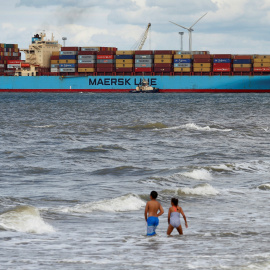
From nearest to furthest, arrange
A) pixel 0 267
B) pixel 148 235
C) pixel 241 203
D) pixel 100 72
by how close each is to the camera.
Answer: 1. pixel 0 267
2. pixel 148 235
3. pixel 241 203
4. pixel 100 72

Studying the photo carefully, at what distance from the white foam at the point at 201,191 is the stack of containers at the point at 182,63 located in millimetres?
120843

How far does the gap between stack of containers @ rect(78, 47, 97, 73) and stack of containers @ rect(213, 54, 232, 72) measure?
92.3ft

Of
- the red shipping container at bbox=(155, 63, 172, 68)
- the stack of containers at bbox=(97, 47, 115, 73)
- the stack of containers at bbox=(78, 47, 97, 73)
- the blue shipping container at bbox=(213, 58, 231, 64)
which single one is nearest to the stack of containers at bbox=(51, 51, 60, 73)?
the stack of containers at bbox=(78, 47, 97, 73)

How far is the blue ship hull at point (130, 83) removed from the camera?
142 m

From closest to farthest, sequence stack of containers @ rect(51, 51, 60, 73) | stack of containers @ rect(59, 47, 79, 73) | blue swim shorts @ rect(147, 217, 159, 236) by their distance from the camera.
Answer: blue swim shorts @ rect(147, 217, 159, 236)
stack of containers @ rect(59, 47, 79, 73)
stack of containers @ rect(51, 51, 60, 73)

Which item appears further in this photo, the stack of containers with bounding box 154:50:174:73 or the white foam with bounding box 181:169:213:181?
the stack of containers with bounding box 154:50:174:73

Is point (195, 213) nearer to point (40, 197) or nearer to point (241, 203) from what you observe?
point (241, 203)

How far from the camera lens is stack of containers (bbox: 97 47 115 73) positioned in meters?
146

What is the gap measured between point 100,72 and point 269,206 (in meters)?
131

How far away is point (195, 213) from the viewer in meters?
17.2

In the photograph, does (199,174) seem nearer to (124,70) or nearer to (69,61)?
(124,70)

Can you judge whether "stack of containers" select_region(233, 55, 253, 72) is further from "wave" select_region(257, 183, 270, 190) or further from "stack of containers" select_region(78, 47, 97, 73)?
"wave" select_region(257, 183, 270, 190)

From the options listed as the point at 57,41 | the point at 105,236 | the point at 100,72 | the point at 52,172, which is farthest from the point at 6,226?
the point at 57,41

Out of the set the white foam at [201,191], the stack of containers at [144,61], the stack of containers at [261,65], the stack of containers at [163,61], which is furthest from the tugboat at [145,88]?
the white foam at [201,191]
